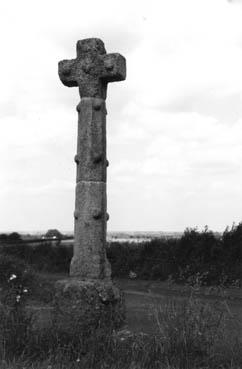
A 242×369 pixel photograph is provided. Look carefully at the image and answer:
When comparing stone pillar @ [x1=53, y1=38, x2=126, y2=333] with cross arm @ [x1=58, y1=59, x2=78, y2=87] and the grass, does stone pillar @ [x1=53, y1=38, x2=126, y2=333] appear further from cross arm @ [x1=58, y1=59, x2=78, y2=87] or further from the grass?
the grass

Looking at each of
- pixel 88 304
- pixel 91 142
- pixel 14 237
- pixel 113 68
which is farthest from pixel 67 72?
pixel 14 237

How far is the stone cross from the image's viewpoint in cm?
666

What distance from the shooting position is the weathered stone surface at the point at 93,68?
6.76 meters

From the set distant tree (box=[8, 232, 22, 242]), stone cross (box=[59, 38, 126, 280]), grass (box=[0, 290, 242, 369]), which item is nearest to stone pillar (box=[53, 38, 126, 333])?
stone cross (box=[59, 38, 126, 280])

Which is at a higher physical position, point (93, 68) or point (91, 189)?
point (93, 68)

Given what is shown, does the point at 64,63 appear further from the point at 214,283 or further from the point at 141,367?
A: the point at 214,283

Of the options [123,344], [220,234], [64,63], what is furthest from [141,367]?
[220,234]

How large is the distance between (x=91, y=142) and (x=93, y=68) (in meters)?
0.88

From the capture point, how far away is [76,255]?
22.1 feet

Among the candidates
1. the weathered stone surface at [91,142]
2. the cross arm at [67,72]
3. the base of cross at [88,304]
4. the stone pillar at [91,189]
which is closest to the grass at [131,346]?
the base of cross at [88,304]

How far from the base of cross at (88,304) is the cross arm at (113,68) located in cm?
236

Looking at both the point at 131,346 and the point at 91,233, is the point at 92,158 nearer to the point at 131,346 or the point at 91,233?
the point at 91,233

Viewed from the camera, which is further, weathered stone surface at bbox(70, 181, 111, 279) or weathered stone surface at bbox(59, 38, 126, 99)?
weathered stone surface at bbox(59, 38, 126, 99)

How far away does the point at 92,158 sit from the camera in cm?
671
